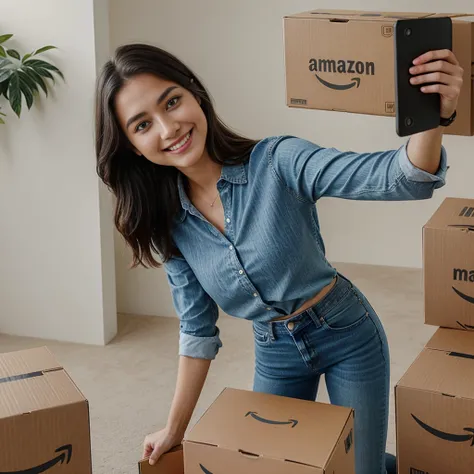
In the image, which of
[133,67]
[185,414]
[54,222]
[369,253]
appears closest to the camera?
[133,67]

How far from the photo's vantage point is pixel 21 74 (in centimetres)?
300

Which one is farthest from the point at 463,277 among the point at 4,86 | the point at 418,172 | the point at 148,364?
the point at 4,86

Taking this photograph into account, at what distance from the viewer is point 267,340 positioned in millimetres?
1695

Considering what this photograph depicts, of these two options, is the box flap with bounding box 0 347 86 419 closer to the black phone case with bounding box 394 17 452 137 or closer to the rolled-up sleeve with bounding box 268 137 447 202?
the rolled-up sleeve with bounding box 268 137 447 202

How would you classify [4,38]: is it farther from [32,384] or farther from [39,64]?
[32,384]

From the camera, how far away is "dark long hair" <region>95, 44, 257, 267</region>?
5.08 ft

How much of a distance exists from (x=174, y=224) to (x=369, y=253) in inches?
98.7

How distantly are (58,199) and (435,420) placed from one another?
6.61 ft

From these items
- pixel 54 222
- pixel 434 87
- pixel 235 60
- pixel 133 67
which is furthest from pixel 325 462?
pixel 235 60

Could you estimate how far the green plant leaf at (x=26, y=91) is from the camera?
2994mm

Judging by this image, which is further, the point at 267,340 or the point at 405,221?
the point at 405,221

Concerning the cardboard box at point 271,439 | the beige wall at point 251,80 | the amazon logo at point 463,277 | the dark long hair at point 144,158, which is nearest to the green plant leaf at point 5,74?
the beige wall at point 251,80

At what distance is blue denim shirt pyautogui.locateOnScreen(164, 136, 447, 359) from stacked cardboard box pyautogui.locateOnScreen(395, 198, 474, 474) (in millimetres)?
269

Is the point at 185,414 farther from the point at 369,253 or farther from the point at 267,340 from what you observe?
the point at 369,253
